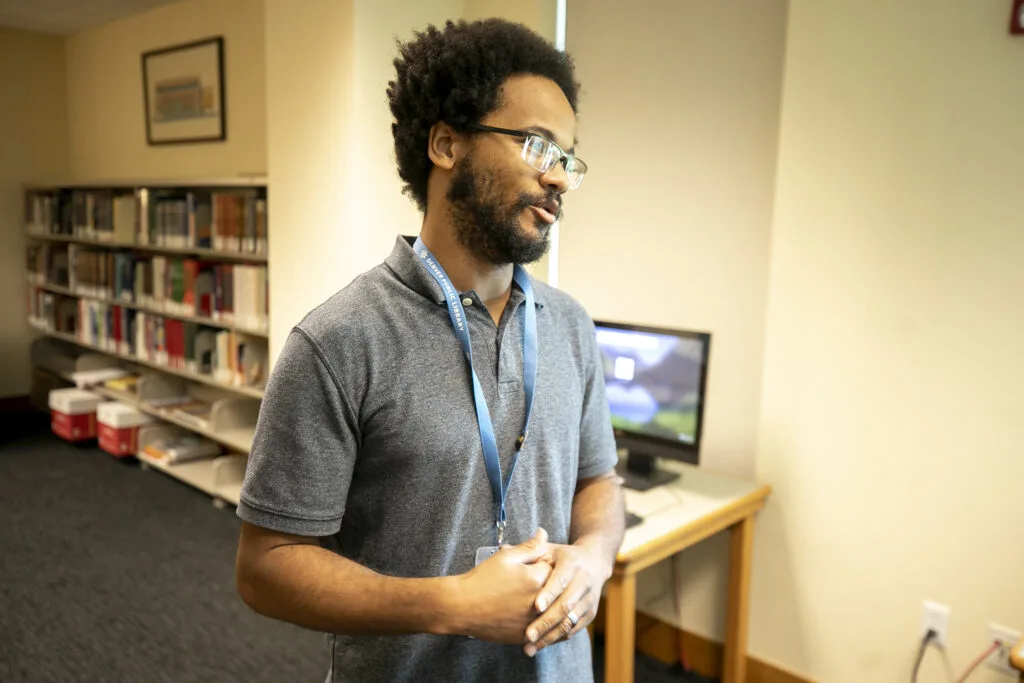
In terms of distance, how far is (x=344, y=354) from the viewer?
36.9 inches

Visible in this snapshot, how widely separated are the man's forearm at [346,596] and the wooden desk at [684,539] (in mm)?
1033

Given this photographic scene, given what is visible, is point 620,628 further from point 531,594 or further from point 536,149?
point 536,149

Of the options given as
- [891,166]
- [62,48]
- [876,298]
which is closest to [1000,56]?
[891,166]

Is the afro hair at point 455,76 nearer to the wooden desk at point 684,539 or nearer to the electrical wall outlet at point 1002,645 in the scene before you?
the wooden desk at point 684,539

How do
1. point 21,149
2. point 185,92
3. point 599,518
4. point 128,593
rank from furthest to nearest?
point 21,149, point 185,92, point 128,593, point 599,518

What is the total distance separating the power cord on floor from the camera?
196 cm

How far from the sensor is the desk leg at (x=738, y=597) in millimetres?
2322

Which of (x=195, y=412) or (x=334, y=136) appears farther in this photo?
(x=195, y=412)

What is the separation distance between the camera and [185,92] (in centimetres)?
448

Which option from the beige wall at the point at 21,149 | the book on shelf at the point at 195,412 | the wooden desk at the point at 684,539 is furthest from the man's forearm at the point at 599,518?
the beige wall at the point at 21,149

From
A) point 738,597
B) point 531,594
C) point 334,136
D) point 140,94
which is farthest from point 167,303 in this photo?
point 531,594

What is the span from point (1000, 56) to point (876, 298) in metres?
0.65

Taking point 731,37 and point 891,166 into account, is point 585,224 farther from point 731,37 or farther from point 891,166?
point 891,166

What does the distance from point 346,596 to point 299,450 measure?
18 cm
